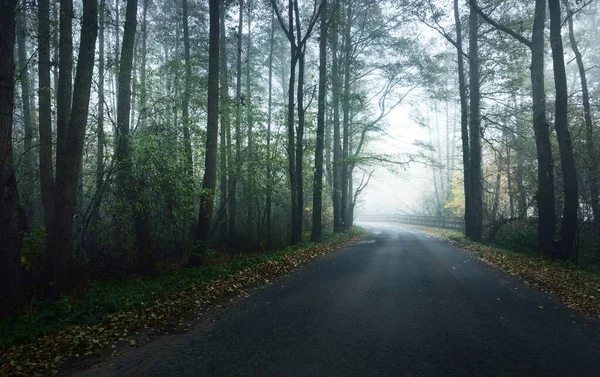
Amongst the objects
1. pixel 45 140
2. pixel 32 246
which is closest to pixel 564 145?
pixel 32 246

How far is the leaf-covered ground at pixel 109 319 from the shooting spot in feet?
13.8

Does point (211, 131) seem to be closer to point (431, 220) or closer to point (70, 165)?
point (70, 165)

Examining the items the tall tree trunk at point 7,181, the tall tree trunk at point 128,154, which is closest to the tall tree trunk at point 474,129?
the tall tree trunk at point 128,154

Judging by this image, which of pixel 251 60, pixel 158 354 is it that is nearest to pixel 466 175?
pixel 251 60

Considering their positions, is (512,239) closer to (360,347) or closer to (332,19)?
(332,19)

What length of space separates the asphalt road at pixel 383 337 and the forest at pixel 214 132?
13.2ft

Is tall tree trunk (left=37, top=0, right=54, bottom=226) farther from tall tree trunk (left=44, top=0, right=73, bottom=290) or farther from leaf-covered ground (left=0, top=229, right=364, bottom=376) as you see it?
leaf-covered ground (left=0, top=229, right=364, bottom=376)

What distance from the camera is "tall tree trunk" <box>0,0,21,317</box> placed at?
5906 mm

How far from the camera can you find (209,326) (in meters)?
5.19

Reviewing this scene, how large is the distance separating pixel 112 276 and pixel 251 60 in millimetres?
15906

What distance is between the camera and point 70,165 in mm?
7406

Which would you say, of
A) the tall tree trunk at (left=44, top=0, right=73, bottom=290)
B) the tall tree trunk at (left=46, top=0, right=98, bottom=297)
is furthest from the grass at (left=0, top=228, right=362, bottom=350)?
the tall tree trunk at (left=46, top=0, right=98, bottom=297)

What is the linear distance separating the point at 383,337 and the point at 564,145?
10.1 metres

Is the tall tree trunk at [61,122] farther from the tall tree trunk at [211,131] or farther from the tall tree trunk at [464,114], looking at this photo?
the tall tree trunk at [464,114]
